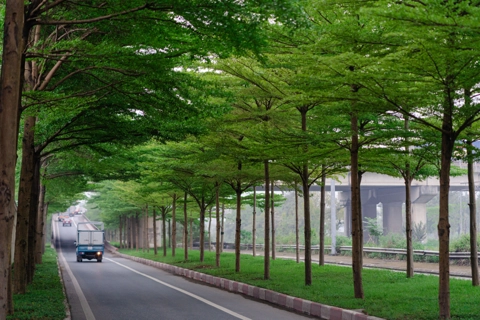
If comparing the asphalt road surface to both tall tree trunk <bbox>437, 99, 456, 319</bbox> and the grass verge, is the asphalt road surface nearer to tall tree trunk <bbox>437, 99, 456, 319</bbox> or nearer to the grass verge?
the grass verge

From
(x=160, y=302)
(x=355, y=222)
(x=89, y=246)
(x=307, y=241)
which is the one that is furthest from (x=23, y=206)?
(x=89, y=246)

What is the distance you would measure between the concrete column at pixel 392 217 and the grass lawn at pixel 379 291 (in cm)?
4996

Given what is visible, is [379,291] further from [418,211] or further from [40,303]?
[418,211]

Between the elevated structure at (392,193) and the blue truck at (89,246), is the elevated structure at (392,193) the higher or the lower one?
the higher one

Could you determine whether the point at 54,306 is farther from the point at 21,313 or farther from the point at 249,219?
the point at 249,219

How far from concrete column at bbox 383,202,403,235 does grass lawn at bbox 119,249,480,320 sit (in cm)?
4996

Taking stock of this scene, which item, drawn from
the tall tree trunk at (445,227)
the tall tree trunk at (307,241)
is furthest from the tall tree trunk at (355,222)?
the tall tree trunk at (445,227)

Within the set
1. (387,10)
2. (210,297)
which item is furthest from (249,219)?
(387,10)

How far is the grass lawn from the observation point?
36.2 ft

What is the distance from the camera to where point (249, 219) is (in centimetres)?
12056

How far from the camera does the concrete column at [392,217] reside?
69.9 meters

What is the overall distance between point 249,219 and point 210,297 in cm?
10452

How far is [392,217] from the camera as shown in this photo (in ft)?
233

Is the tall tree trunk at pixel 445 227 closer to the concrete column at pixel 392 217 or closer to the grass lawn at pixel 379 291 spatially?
the grass lawn at pixel 379 291
